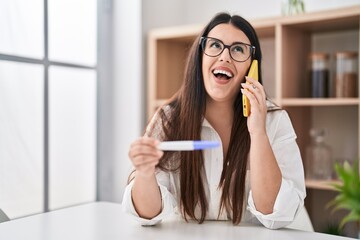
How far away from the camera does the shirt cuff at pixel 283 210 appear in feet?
4.02

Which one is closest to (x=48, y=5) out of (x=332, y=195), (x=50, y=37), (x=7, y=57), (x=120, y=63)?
(x=50, y=37)

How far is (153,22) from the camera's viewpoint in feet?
9.64

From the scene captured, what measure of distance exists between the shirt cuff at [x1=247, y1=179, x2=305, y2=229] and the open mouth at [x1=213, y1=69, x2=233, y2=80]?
1.11 ft

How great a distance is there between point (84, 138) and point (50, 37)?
642 millimetres

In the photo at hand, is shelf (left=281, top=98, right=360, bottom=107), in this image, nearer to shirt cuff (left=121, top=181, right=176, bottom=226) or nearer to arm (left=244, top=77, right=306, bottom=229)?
arm (left=244, top=77, right=306, bottom=229)

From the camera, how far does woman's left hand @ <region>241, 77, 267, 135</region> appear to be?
126cm

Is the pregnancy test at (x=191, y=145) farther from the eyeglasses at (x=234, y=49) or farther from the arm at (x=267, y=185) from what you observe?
the eyeglasses at (x=234, y=49)

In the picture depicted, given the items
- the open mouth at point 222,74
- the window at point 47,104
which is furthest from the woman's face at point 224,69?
the window at point 47,104

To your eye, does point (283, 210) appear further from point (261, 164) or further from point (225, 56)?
point (225, 56)

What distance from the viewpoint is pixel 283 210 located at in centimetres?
122

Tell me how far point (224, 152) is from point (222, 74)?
249 mm

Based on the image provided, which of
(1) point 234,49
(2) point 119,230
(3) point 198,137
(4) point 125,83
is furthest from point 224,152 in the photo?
(4) point 125,83

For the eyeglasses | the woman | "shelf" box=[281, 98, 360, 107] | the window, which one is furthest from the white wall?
the eyeglasses

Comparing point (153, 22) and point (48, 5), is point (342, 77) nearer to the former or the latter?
point (153, 22)
